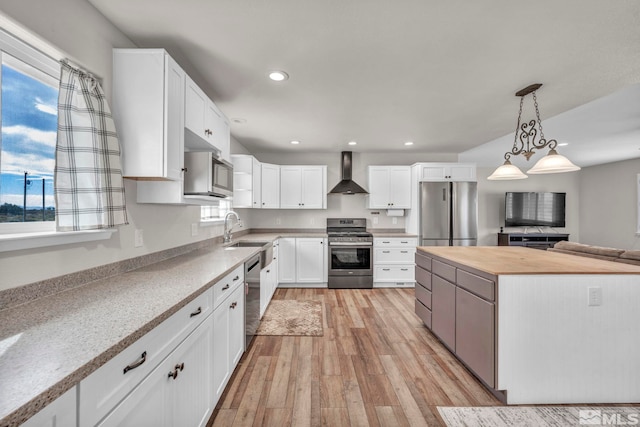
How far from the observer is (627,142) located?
4527mm

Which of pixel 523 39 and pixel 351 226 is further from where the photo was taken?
pixel 351 226

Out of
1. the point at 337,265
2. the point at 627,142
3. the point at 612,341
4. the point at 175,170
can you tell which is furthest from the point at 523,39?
the point at 627,142

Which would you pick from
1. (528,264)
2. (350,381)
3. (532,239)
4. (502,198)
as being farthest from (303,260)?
(532,239)

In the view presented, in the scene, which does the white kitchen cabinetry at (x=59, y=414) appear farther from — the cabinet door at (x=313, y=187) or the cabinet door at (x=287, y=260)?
the cabinet door at (x=313, y=187)

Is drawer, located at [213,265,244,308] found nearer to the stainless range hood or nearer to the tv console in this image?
the stainless range hood

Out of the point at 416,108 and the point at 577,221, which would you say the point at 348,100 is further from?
the point at 577,221

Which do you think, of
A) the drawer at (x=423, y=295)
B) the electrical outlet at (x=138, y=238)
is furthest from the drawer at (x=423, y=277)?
the electrical outlet at (x=138, y=238)

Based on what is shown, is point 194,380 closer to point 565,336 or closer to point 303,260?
point 565,336

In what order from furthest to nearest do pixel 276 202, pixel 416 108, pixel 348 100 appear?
1. pixel 276 202
2. pixel 416 108
3. pixel 348 100

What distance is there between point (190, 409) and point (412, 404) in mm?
1373

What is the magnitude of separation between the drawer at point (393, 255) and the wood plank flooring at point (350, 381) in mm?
1622

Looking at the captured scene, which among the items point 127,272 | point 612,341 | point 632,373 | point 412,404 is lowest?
point 412,404

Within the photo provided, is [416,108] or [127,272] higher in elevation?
[416,108]

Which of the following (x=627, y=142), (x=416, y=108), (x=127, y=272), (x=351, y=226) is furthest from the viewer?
(x=351, y=226)
